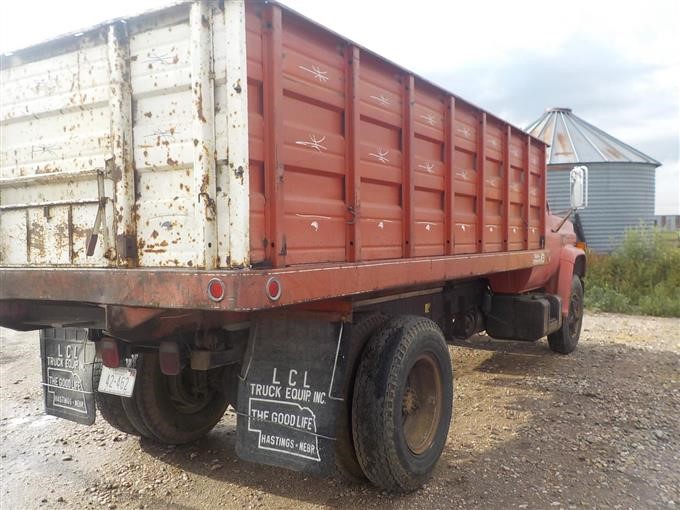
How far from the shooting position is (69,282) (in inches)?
104

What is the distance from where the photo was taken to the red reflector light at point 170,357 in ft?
9.27

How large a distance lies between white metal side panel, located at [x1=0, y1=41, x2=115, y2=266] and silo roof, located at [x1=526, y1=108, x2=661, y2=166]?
16.1 m

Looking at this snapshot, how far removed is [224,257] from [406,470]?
165cm

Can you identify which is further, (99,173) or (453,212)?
(453,212)

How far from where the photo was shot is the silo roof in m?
17.4

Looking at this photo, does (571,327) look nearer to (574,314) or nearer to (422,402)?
(574,314)

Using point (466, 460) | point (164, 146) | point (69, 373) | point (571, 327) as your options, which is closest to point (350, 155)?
point (164, 146)

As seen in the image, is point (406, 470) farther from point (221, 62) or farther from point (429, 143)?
point (221, 62)

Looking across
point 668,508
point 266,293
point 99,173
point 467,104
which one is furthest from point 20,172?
point 668,508

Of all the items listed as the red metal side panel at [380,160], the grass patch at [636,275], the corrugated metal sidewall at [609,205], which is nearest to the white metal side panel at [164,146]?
the red metal side panel at [380,160]

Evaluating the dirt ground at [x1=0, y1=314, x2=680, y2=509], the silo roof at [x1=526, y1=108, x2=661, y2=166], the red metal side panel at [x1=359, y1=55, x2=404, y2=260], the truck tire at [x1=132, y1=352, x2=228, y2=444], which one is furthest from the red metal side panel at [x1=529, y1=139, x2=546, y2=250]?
the silo roof at [x1=526, y1=108, x2=661, y2=166]

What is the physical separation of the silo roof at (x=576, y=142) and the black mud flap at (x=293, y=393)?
51.3 ft

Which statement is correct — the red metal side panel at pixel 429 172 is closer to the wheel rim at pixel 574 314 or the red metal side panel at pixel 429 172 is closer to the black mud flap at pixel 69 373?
the black mud flap at pixel 69 373

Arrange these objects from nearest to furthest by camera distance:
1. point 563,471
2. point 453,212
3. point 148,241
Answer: point 148,241, point 563,471, point 453,212
